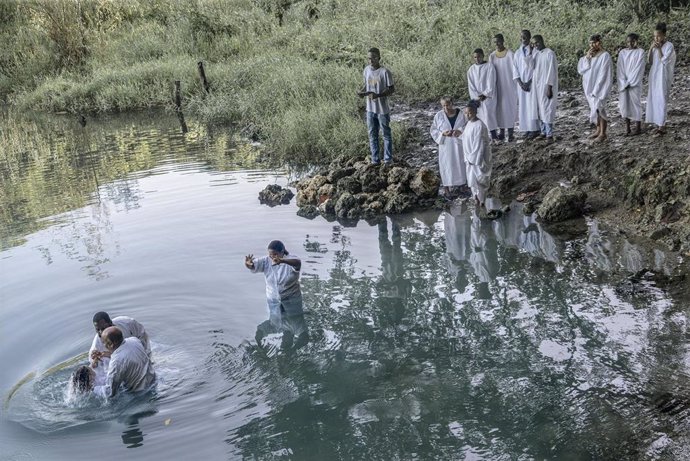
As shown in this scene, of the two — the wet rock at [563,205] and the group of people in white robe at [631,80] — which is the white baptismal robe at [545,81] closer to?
the group of people in white robe at [631,80]

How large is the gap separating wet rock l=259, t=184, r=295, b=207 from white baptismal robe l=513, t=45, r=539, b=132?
4572 millimetres

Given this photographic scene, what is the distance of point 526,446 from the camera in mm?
5949

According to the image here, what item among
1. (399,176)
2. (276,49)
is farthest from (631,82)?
(276,49)

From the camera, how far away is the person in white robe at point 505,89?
548 inches

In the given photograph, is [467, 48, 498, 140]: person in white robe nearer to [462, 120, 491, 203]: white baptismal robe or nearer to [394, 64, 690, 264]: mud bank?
[394, 64, 690, 264]: mud bank

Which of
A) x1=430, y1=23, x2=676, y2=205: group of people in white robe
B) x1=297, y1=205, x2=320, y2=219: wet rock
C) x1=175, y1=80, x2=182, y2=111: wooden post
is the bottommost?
x1=297, y1=205, x2=320, y2=219: wet rock

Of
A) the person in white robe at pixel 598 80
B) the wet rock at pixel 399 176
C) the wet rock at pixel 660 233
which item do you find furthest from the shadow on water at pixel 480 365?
the person in white robe at pixel 598 80

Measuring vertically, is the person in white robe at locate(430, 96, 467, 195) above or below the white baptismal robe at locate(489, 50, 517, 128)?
below

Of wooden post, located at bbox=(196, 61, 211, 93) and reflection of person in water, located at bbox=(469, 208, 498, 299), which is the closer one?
reflection of person in water, located at bbox=(469, 208, 498, 299)

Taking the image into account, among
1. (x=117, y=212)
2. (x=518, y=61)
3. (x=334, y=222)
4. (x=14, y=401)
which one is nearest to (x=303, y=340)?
(x=14, y=401)

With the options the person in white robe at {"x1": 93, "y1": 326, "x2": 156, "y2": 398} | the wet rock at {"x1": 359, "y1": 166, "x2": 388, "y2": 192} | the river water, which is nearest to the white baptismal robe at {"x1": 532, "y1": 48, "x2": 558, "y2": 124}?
the river water

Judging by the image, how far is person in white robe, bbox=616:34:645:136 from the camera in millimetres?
12211

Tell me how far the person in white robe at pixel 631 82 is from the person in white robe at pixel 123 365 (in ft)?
30.0

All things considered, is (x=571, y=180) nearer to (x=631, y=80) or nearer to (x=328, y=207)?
(x=631, y=80)
